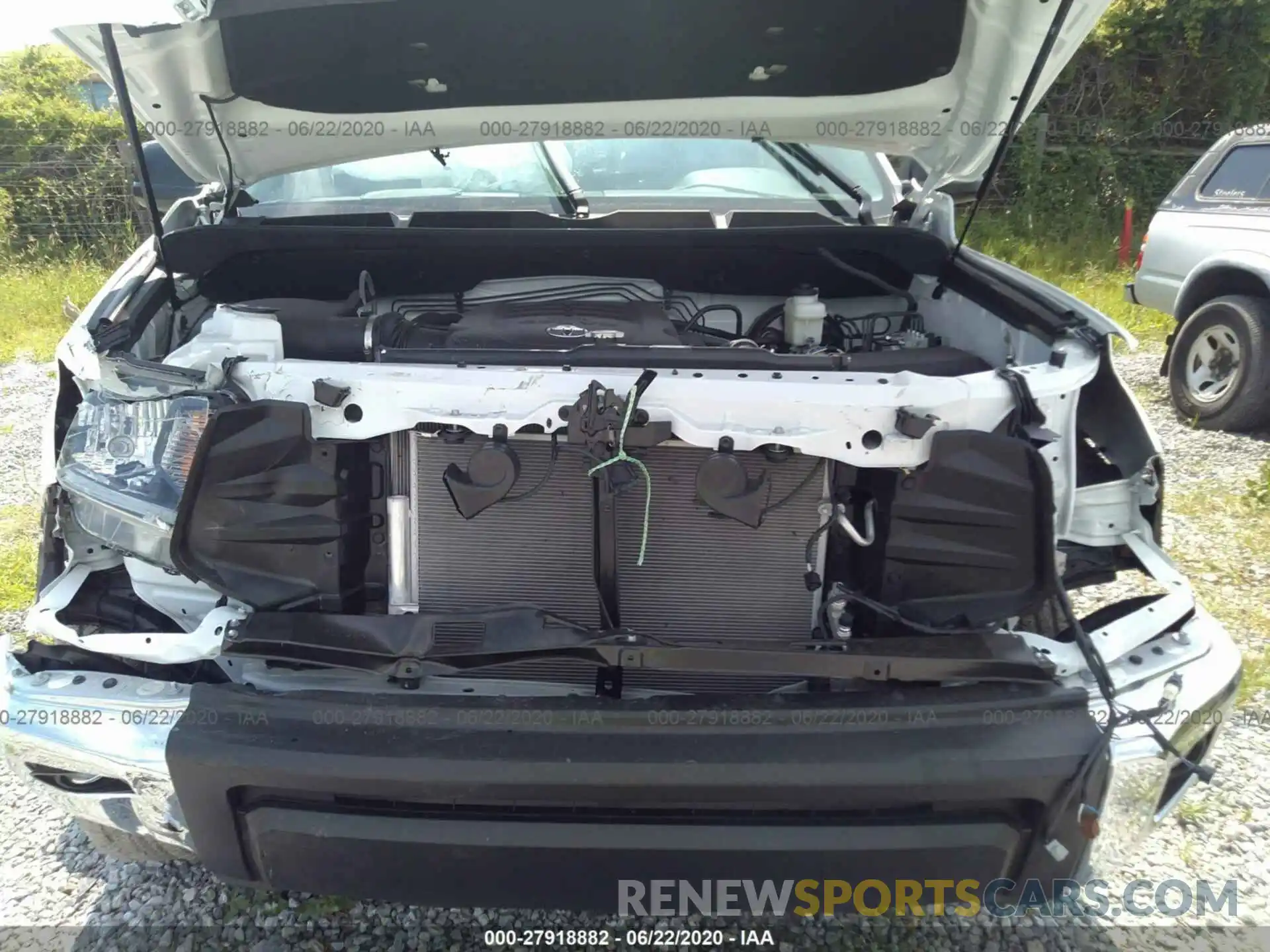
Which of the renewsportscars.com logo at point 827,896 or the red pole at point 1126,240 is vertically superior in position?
the red pole at point 1126,240

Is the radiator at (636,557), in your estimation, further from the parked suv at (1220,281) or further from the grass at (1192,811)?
the parked suv at (1220,281)

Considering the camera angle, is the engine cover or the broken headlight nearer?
the broken headlight

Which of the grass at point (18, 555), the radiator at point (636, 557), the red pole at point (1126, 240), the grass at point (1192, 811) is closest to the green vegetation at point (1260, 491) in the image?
the grass at point (1192, 811)

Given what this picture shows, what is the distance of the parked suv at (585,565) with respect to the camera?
1547mm

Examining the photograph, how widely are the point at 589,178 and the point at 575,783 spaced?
2.28m

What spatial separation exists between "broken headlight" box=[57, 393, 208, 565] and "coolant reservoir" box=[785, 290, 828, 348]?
5.31 feet

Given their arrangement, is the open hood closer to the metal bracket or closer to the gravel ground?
the metal bracket

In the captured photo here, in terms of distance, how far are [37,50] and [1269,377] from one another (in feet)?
51.7

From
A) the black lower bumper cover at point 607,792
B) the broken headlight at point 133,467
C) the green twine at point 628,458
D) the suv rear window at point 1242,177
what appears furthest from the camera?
the suv rear window at point 1242,177

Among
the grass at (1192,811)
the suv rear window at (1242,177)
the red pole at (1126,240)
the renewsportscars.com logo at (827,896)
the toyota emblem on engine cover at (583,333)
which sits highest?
the suv rear window at (1242,177)

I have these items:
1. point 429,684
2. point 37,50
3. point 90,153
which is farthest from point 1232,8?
point 37,50

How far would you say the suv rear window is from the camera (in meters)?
5.29

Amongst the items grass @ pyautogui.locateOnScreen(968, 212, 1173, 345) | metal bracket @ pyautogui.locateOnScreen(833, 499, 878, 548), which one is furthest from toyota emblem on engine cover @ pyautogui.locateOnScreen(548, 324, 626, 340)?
grass @ pyautogui.locateOnScreen(968, 212, 1173, 345)

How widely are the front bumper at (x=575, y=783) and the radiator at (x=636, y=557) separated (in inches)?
10.9
